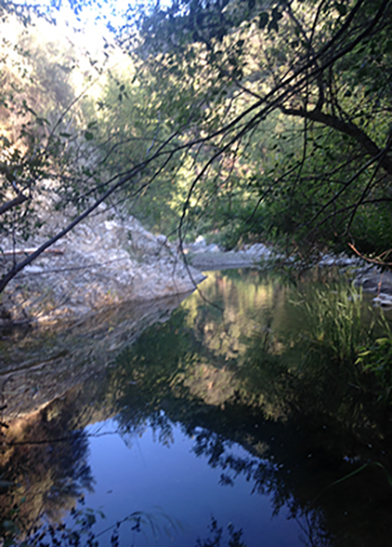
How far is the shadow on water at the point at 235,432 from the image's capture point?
3.32 m

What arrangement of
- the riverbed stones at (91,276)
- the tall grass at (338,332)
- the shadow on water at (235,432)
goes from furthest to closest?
the riverbed stones at (91,276) → the tall grass at (338,332) → the shadow on water at (235,432)

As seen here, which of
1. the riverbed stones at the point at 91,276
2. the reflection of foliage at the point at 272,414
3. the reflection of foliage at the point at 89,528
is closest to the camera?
the reflection of foliage at the point at 89,528

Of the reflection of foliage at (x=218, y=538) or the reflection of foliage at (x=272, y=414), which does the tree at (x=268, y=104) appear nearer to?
the reflection of foliage at (x=272, y=414)

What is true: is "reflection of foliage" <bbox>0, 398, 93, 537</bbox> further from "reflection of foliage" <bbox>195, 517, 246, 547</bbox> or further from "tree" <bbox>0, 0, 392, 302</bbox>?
"tree" <bbox>0, 0, 392, 302</bbox>

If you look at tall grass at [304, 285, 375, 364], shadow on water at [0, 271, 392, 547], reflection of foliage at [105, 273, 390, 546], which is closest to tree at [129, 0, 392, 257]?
tall grass at [304, 285, 375, 364]

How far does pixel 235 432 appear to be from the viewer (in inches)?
191

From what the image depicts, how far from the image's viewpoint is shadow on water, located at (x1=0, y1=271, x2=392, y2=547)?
332 centimetres

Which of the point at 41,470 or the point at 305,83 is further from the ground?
the point at 305,83

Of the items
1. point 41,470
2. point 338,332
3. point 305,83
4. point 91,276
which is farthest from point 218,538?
point 91,276

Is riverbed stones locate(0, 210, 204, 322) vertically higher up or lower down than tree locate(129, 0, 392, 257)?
lower down

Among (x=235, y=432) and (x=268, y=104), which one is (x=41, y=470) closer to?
(x=235, y=432)

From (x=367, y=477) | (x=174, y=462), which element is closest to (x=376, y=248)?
(x=367, y=477)

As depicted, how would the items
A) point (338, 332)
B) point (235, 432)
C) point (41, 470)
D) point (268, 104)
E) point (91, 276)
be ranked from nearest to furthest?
point (268, 104) < point (41, 470) < point (235, 432) < point (338, 332) < point (91, 276)

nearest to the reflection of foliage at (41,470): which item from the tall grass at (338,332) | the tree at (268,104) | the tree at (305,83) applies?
the tree at (268,104)
